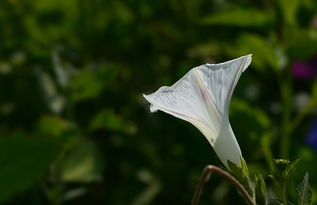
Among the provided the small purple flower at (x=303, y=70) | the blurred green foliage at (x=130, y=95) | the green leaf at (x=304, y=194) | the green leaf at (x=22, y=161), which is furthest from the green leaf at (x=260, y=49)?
the green leaf at (x=304, y=194)

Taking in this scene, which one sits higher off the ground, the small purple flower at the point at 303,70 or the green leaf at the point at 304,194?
the green leaf at the point at 304,194

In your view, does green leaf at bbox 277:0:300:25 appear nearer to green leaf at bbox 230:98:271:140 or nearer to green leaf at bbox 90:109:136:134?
green leaf at bbox 230:98:271:140

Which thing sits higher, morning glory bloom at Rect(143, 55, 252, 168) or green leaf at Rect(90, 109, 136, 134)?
morning glory bloom at Rect(143, 55, 252, 168)

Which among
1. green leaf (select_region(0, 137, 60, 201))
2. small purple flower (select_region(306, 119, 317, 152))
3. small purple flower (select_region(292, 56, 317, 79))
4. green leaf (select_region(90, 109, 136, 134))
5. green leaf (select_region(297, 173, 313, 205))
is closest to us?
green leaf (select_region(297, 173, 313, 205))

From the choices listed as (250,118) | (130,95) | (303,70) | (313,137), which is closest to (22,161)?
(250,118)

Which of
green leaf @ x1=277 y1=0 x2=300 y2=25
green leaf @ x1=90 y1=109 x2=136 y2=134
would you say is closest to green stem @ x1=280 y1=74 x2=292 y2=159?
green leaf @ x1=277 y1=0 x2=300 y2=25

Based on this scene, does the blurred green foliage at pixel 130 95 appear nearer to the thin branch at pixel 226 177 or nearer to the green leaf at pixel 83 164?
the green leaf at pixel 83 164

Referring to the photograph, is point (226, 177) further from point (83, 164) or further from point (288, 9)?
point (83, 164)
